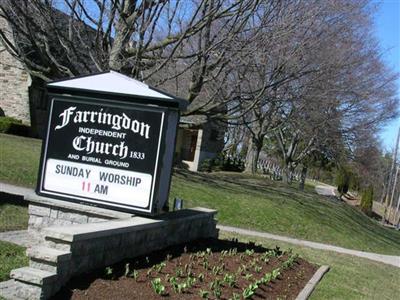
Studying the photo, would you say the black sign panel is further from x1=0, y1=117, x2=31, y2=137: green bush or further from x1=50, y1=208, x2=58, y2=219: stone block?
x1=0, y1=117, x2=31, y2=137: green bush

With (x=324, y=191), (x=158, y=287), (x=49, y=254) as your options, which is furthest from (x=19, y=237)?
(x=324, y=191)

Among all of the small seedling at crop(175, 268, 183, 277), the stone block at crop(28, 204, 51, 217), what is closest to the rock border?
the small seedling at crop(175, 268, 183, 277)

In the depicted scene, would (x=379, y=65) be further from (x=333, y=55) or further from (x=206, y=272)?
(x=206, y=272)

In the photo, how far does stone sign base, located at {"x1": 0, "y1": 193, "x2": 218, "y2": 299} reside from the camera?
5371 millimetres

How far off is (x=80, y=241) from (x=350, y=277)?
20.9ft

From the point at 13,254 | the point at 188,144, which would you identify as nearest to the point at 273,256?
the point at 13,254

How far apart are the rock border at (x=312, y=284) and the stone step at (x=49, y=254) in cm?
316

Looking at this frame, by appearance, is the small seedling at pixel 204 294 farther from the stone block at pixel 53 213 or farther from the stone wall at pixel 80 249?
the stone block at pixel 53 213

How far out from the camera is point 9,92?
96.2 ft

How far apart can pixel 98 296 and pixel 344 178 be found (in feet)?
163

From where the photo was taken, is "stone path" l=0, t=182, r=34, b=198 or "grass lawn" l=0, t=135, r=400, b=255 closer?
"stone path" l=0, t=182, r=34, b=198

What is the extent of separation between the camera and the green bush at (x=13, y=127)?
2562cm

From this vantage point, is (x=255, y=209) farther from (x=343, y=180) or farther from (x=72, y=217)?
(x=343, y=180)

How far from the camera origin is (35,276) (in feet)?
17.3
